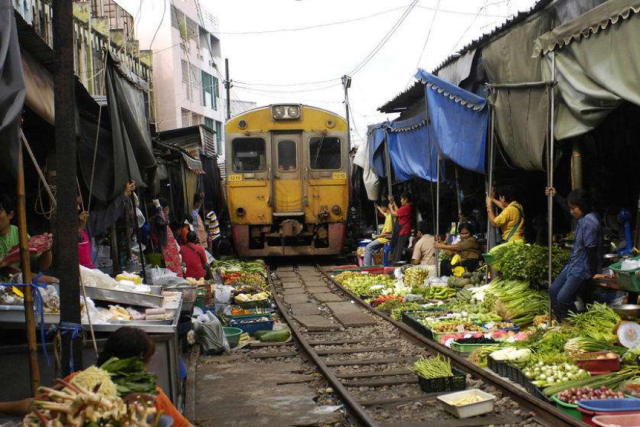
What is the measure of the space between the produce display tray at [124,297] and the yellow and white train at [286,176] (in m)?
11.2

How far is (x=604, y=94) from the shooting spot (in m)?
6.48

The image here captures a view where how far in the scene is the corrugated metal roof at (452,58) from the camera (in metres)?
9.09

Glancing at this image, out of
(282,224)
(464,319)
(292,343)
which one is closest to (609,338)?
(464,319)

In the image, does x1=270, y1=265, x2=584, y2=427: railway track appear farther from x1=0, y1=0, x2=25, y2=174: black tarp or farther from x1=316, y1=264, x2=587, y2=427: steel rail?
x1=0, y1=0, x2=25, y2=174: black tarp

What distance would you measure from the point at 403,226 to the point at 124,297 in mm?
9830

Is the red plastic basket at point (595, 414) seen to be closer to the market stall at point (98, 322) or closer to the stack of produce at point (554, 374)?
the stack of produce at point (554, 374)

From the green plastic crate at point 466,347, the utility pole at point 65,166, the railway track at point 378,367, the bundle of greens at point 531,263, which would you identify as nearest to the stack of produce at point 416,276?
the railway track at point 378,367

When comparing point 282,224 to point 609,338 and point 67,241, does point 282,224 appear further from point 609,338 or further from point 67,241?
point 67,241

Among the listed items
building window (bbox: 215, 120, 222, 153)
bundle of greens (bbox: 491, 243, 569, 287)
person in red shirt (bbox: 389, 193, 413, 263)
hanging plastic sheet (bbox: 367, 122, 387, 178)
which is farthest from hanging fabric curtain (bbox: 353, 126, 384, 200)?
building window (bbox: 215, 120, 222, 153)

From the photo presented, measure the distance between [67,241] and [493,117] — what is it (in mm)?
6508

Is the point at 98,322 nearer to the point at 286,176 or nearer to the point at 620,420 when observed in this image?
the point at 620,420

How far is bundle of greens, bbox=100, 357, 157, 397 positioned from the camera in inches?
120

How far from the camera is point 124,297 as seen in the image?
590 centimetres

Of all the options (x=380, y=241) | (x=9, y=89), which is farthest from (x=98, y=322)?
(x=380, y=241)
